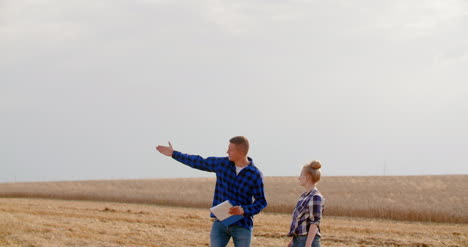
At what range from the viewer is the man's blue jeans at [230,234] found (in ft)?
18.8

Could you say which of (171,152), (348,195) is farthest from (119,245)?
(348,195)

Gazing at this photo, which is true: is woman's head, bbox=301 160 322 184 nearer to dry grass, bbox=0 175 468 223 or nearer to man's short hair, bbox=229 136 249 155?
man's short hair, bbox=229 136 249 155

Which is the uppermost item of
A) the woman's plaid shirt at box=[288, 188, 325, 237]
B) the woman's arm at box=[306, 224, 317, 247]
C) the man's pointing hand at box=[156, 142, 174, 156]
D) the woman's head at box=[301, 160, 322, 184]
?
the man's pointing hand at box=[156, 142, 174, 156]

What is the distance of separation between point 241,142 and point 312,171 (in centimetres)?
70

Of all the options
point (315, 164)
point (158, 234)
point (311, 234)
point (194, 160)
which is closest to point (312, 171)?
point (315, 164)

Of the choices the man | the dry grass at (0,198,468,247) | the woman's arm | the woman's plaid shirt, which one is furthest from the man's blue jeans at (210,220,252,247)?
the dry grass at (0,198,468,247)

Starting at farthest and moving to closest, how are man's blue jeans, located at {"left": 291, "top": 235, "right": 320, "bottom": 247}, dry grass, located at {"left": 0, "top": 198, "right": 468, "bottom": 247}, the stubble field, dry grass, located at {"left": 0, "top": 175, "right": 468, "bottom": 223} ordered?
dry grass, located at {"left": 0, "top": 175, "right": 468, "bottom": 223}, the stubble field, dry grass, located at {"left": 0, "top": 198, "right": 468, "bottom": 247}, man's blue jeans, located at {"left": 291, "top": 235, "right": 320, "bottom": 247}

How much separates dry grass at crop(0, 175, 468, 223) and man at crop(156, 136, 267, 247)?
58.4 ft

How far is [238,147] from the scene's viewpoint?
5.64 m

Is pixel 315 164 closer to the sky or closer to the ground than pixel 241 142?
closer to the ground

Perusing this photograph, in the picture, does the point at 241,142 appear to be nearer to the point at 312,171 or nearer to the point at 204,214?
the point at 312,171

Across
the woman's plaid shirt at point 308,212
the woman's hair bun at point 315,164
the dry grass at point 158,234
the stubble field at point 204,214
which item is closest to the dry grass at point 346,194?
the stubble field at point 204,214

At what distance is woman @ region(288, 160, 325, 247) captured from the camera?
5645 millimetres

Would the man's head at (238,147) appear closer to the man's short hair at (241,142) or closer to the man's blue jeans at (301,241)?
the man's short hair at (241,142)
